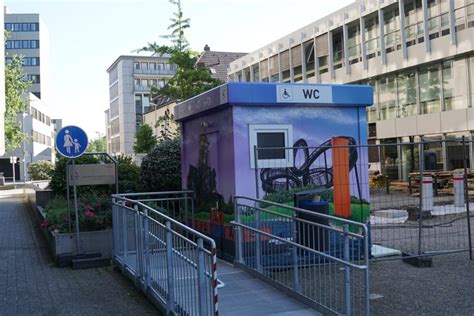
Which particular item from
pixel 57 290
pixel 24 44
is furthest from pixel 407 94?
pixel 24 44

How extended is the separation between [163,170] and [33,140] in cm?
7519

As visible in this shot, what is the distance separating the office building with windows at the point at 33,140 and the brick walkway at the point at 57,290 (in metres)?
64.0

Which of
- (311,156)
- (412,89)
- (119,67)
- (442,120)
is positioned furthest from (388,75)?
(119,67)

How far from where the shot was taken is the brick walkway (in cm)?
679

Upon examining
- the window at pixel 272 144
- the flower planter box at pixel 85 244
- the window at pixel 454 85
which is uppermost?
the window at pixel 454 85

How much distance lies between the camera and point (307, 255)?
6.44 m

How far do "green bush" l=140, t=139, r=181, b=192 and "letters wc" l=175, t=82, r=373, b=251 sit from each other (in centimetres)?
540

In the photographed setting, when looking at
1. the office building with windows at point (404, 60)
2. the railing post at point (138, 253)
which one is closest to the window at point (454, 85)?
the office building with windows at point (404, 60)

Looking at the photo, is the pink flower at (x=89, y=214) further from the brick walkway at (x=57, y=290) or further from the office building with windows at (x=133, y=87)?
the office building with windows at (x=133, y=87)

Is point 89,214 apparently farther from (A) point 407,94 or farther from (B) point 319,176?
(A) point 407,94

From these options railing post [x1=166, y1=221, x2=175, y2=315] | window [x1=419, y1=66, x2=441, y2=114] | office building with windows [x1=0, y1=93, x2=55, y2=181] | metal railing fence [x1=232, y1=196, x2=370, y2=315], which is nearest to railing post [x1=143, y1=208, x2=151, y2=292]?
railing post [x1=166, y1=221, x2=175, y2=315]

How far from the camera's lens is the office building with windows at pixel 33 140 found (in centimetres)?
7850

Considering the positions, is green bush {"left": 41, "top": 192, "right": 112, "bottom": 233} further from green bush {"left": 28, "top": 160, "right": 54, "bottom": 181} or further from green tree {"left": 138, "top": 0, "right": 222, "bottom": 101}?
green bush {"left": 28, "top": 160, "right": 54, "bottom": 181}

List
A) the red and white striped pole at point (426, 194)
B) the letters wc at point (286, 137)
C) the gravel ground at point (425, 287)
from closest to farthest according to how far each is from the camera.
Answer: the gravel ground at point (425, 287)
the letters wc at point (286, 137)
the red and white striped pole at point (426, 194)
